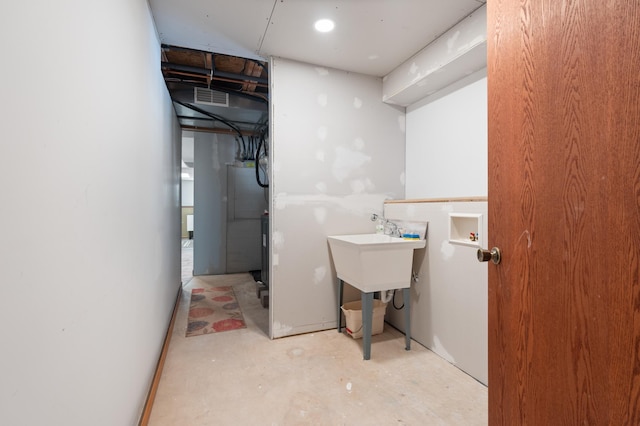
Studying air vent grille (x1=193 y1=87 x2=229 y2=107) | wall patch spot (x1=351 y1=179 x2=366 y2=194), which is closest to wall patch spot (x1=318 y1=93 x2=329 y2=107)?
wall patch spot (x1=351 y1=179 x2=366 y2=194)

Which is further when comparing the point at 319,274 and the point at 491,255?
the point at 319,274

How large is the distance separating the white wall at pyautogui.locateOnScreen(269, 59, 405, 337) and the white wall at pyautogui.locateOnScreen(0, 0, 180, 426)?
3.93 feet

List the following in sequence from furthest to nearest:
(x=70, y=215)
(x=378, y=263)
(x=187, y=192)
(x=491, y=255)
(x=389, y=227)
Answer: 1. (x=187, y=192)
2. (x=389, y=227)
3. (x=378, y=263)
4. (x=491, y=255)
5. (x=70, y=215)

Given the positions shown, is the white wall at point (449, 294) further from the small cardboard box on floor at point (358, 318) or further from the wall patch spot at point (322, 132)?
the wall patch spot at point (322, 132)

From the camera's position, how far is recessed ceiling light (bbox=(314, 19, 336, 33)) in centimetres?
207

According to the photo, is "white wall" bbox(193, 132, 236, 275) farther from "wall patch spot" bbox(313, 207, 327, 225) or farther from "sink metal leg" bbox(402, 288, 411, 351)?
"sink metal leg" bbox(402, 288, 411, 351)

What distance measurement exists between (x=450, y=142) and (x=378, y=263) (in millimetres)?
1196

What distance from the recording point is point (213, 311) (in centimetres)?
322

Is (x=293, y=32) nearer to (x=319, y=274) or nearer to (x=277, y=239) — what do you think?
(x=277, y=239)

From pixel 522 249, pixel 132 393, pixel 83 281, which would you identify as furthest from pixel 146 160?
pixel 522 249

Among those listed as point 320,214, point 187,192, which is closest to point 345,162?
point 320,214

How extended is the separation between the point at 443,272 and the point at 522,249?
4.31 feet

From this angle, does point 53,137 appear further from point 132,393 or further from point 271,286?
point 271,286

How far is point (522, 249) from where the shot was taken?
98 centimetres
